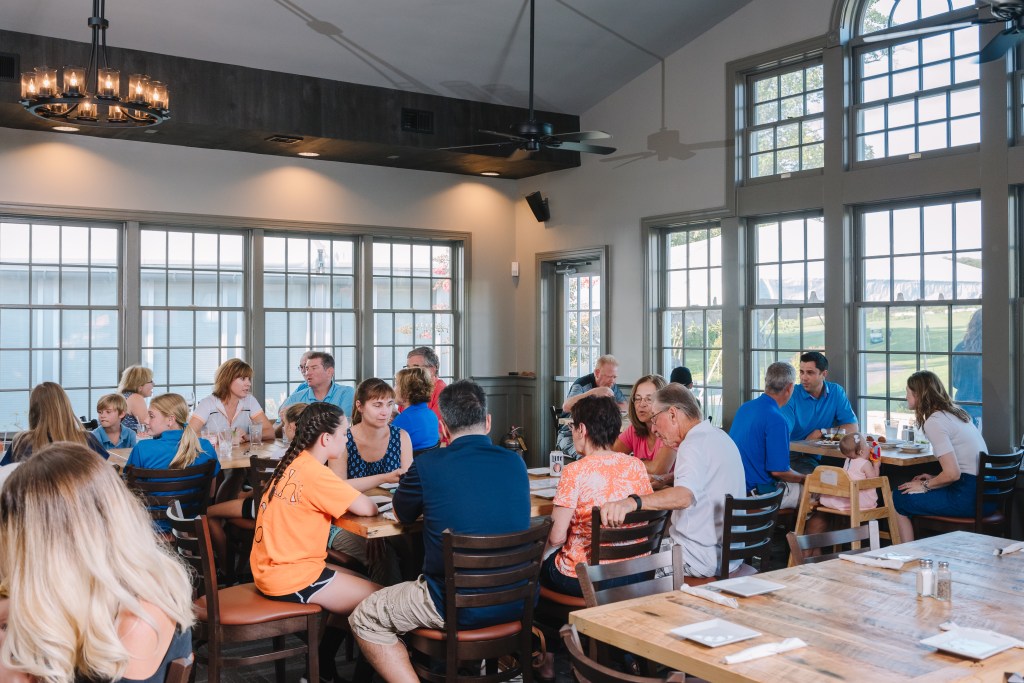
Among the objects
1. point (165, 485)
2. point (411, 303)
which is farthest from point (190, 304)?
point (165, 485)

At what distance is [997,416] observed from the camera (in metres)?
6.68

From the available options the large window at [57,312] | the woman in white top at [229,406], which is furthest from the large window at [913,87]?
the large window at [57,312]

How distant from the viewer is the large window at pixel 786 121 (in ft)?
26.2

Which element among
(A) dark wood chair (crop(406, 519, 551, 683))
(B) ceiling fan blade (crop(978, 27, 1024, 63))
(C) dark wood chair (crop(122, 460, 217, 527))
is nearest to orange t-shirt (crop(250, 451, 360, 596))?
(A) dark wood chair (crop(406, 519, 551, 683))

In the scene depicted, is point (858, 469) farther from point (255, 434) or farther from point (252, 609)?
point (255, 434)

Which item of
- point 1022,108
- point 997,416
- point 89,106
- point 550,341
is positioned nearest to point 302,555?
point 89,106

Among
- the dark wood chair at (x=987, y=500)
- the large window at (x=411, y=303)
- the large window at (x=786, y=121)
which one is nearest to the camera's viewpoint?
the dark wood chair at (x=987, y=500)

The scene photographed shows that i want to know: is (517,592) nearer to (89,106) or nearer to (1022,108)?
(89,106)

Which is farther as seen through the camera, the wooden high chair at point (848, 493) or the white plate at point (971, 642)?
the wooden high chair at point (848, 493)

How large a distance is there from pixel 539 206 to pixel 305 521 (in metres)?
7.45

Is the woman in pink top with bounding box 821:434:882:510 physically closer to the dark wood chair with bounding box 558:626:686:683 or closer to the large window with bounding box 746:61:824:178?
the large window with bounding box 746:61:824:178

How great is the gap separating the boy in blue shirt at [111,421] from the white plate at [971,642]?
215 inches

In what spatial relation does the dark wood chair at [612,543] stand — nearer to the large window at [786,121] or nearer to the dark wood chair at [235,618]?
the dark wood chair at [235,618]

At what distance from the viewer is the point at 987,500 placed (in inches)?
233
